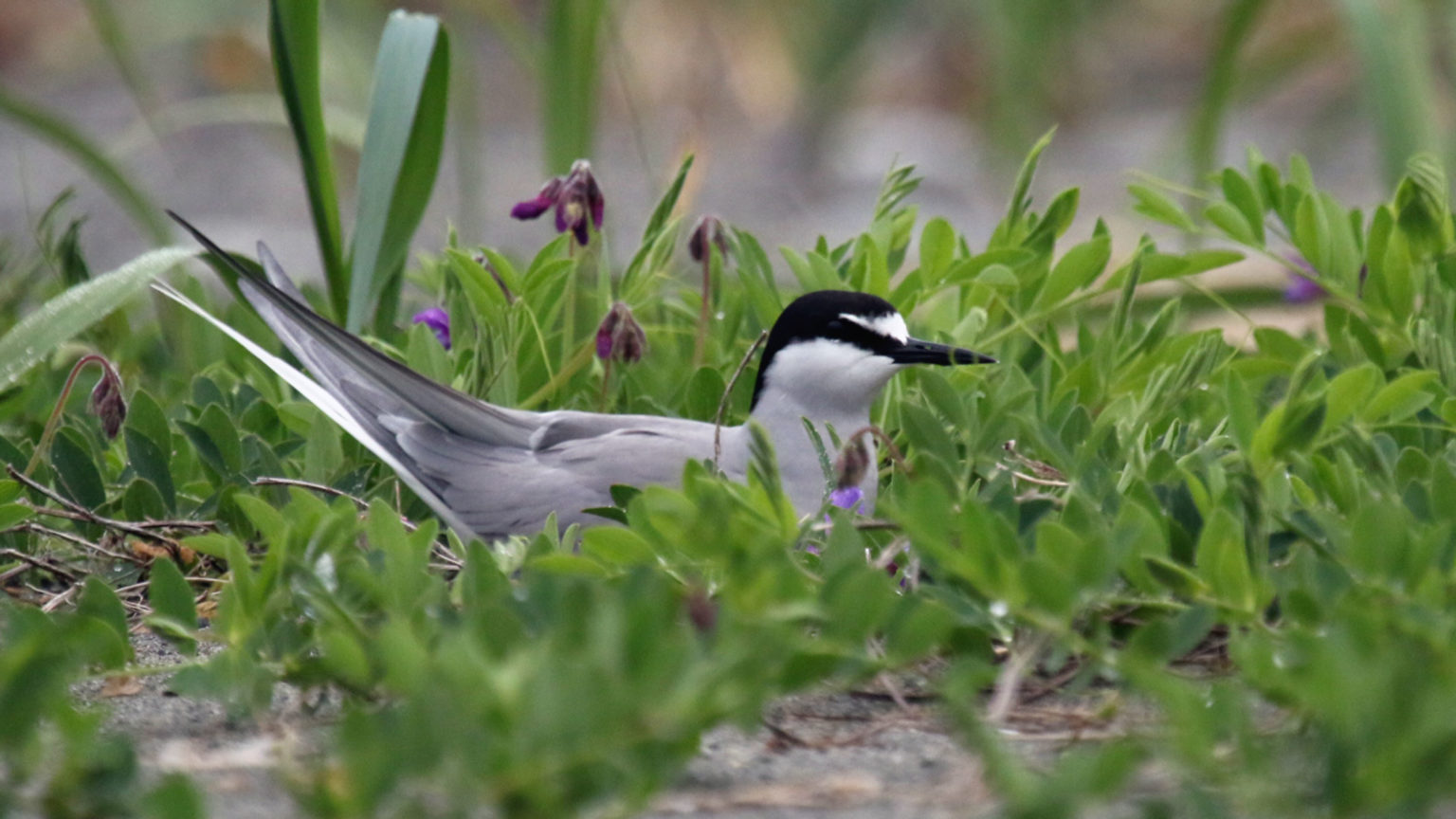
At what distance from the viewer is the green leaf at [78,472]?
8.47ft

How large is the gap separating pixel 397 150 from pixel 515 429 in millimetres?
Result: 657

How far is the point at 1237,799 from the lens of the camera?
4.83 ft

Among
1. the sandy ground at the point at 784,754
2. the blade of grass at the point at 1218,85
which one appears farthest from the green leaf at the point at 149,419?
the blade of grass at the point at 1218,85

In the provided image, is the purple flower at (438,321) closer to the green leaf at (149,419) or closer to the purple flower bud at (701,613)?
the green leaf at (149,419)

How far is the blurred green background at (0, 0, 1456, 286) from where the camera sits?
805cm

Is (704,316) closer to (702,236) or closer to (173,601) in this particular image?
(702,236)

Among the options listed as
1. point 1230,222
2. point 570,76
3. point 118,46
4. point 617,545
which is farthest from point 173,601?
point 118,46

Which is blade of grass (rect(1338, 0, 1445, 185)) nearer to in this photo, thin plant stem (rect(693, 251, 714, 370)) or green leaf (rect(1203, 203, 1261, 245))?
green leaf (rect(1203, 203, 1261, 245))

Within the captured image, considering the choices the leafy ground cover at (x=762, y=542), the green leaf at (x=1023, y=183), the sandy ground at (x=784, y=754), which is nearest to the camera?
the leafy ground cover at (x=762, y=542)

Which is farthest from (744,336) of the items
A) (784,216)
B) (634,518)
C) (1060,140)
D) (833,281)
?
(1060,140)

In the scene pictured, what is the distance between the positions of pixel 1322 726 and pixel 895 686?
58cm

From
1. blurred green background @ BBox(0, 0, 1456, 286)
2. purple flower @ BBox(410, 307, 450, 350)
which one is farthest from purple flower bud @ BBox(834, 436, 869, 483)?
blurred green background @ BBox(0, 0, 1456, 286)

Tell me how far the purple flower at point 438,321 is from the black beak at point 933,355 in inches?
35.6

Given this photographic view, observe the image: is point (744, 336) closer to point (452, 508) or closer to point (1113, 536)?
point (452, 508)
